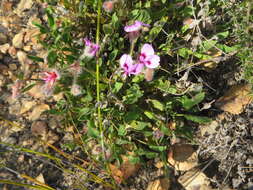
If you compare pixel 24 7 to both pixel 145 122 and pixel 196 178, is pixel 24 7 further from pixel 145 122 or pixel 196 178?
pixel 196 178

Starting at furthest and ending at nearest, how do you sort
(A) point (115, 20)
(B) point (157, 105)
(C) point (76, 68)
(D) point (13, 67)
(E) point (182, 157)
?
(D) point (13, 67)
(E) point (182, 157)
(B) point (157, 105)
(A) point (115, 20)
(C) point (76, 68)

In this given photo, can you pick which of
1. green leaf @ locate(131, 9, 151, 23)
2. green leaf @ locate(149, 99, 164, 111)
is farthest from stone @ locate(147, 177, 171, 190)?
green leaf @ locate(131, 9, 151, 23)

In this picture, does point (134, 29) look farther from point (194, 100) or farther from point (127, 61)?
point (194, 100)

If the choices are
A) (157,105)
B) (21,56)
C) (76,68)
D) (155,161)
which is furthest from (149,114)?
(21,56)

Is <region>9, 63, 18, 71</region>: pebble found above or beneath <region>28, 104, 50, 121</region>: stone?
above

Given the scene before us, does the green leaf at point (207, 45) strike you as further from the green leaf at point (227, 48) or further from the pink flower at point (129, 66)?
the pink flower at point (129, 66)

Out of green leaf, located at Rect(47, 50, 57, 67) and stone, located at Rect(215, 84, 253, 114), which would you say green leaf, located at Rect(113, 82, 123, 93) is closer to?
green leaf, located at Rect(47, 50, 57, 67)
